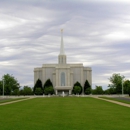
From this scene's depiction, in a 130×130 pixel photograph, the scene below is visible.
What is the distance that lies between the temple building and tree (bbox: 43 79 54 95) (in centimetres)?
284

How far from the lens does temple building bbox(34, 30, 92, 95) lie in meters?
122

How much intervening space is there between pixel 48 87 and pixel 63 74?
10491 millimetres

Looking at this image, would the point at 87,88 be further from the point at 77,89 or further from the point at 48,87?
the point at 48,87

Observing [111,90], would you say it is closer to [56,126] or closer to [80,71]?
[80,71]

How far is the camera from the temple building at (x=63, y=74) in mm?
122062

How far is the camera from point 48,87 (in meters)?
116

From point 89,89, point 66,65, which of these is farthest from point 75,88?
point 66,65

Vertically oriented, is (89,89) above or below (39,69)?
below

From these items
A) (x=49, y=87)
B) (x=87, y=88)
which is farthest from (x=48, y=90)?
(x=87, y=88)

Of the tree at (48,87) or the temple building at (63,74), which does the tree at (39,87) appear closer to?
the tree at (48,87)

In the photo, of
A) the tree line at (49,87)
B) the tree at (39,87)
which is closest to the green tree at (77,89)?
the tree line at (49,87)

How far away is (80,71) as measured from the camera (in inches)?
4958

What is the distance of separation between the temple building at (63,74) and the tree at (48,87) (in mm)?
2836

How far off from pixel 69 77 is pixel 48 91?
13.2 meters
